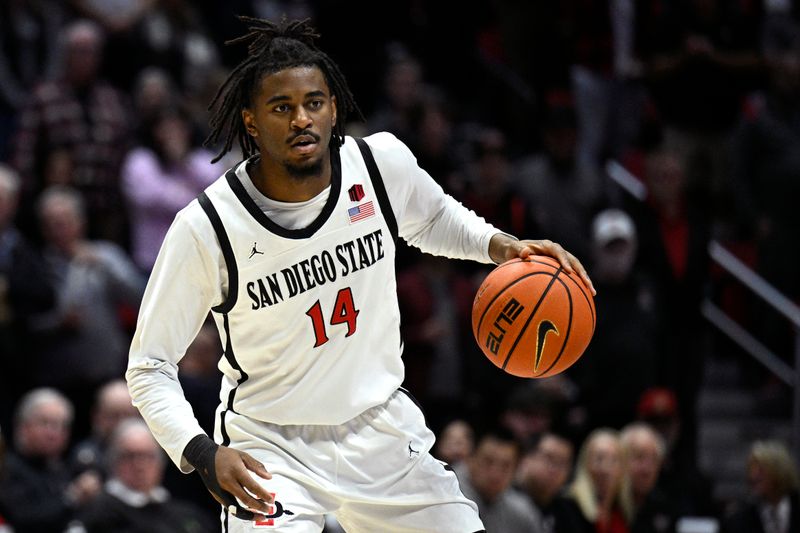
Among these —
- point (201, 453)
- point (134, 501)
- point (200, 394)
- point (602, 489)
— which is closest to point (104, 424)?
point (200, 394)

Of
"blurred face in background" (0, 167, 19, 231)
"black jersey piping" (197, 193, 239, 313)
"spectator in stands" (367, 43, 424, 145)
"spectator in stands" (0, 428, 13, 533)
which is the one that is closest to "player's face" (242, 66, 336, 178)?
"black jersey piping" (197, 193, 239, 313)

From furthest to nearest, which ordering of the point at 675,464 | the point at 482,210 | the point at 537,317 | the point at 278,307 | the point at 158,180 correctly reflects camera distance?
the point at 482,210, the point at 158,180, the point at 675,464, the point at 537,317, the point at 278,307

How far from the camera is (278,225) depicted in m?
4.88

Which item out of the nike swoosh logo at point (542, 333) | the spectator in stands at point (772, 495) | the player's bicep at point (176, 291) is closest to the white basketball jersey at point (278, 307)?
the player's bicep at point (176, 291)

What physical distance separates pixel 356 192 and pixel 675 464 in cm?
522

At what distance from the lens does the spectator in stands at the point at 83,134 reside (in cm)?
1027

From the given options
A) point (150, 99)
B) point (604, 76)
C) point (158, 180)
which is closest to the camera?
point (158, 180)

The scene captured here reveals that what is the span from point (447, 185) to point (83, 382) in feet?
9.68

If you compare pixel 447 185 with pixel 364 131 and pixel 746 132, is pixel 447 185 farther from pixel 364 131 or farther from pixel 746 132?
pixel 746 132

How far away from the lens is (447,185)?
401 inches

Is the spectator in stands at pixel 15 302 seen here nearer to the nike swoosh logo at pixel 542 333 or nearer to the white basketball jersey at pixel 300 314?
the white basketball jersey at pixel 300 314

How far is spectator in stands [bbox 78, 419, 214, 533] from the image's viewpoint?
7.94 m

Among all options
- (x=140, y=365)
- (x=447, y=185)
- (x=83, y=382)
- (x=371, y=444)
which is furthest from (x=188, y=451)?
(x=447, y=185)

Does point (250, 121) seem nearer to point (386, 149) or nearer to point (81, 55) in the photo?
point (386, 149)
